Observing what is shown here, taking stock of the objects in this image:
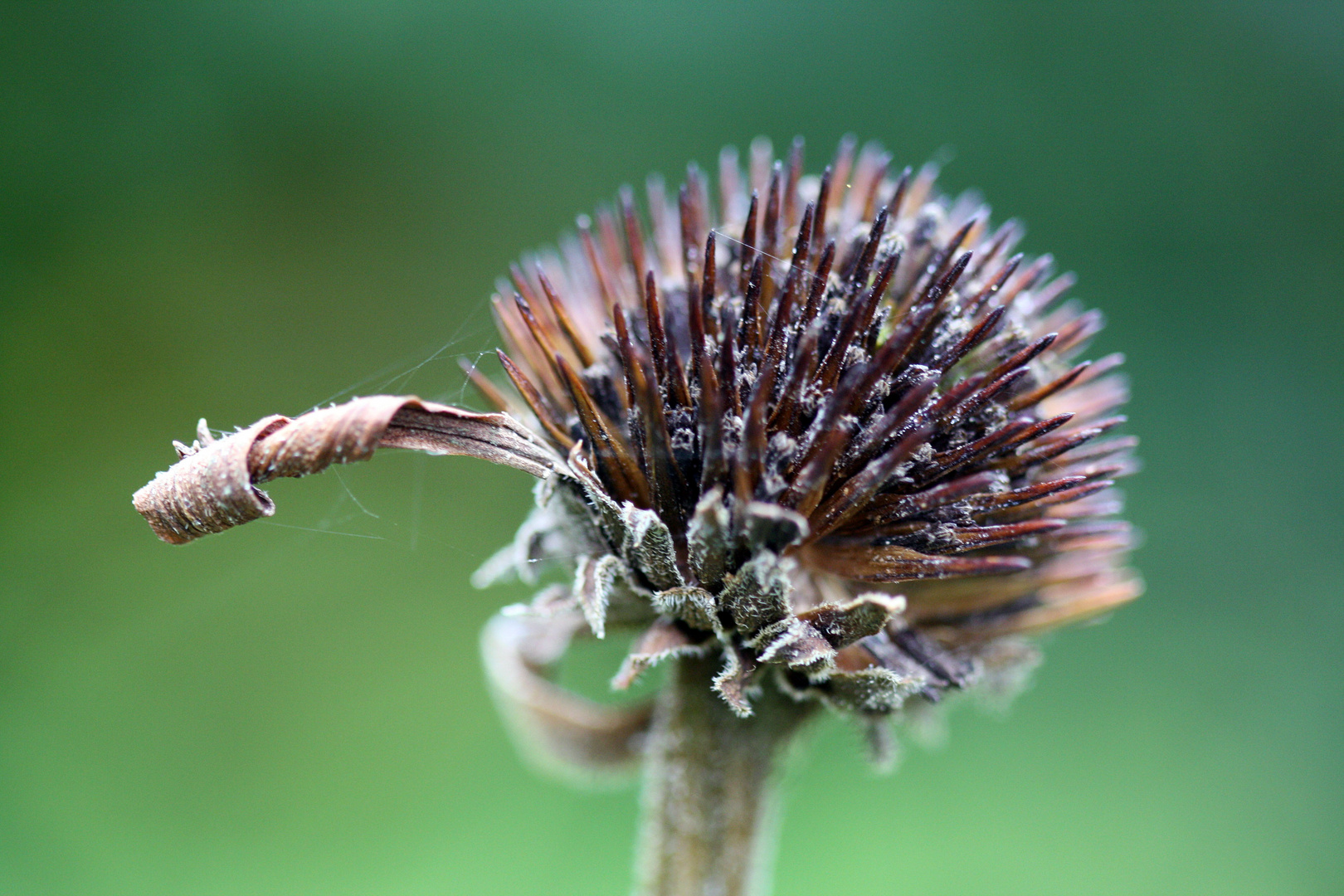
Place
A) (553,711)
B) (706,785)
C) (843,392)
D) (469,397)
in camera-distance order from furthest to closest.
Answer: (469,397)
(553,711)
(706,785)
(843,392)

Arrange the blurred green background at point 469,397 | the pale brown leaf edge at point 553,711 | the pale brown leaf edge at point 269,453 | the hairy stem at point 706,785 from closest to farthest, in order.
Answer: the pale brown leaf edge at point 269,453
the hairy stem at point 706,785
the pale brown leaf edge at point 553,711
the blurred green background at point 469,397

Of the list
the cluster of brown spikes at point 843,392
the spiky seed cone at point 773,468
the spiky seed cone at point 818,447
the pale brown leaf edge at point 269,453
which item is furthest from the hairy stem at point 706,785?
the pale brown leaf edge at point 269,453

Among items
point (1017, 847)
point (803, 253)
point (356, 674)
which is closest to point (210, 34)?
point (356, 674)

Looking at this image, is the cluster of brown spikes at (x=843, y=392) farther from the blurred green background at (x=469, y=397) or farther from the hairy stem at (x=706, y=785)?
the blurred green background at (x=469, y=397)

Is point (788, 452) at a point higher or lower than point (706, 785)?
higher

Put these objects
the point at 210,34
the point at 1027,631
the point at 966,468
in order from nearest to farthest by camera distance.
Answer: the point at 966,468 → the point at 1027,631 → the point at 210,34

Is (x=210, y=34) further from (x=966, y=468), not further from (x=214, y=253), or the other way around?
(x=966, y=468)

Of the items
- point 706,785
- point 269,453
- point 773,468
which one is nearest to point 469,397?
point 706,785

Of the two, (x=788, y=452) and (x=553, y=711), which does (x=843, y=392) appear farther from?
(x=553, y=711)
